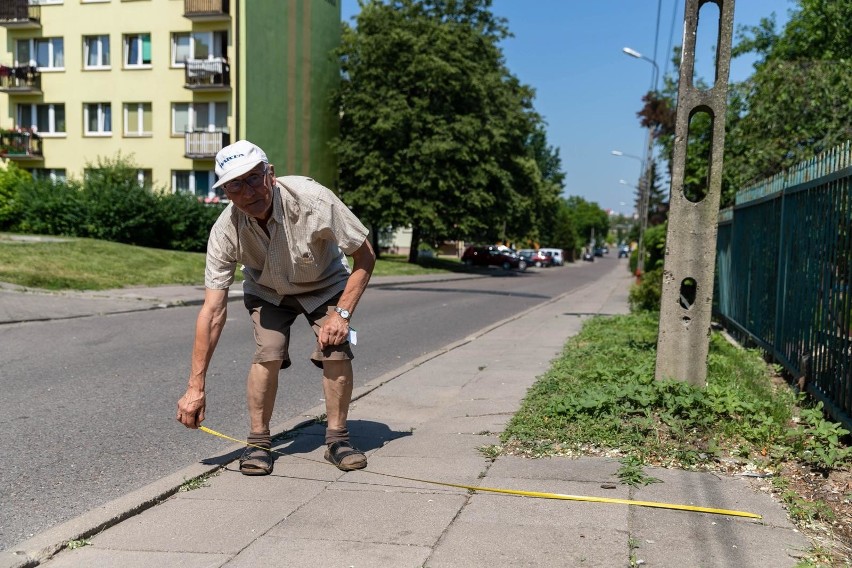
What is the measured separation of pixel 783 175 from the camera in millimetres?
8359

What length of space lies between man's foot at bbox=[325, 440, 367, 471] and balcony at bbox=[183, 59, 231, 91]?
34.8 m

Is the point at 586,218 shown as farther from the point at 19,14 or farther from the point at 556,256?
the point at 19,14

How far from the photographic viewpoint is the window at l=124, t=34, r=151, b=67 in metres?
38.8

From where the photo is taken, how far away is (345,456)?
4566mm

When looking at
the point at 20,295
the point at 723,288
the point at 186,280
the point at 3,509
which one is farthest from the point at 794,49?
the point at 3,509

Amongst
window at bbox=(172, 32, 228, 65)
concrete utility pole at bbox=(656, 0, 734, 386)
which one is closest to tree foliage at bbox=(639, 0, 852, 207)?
concrete utility pole at bbox=(656, 0, 734, 386)

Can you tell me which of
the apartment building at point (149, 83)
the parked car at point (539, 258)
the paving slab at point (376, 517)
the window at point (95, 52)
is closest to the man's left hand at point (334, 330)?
the paving slab at point (376, 517)

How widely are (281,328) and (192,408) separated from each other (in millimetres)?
686

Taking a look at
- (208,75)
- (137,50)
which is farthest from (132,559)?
(137,50)

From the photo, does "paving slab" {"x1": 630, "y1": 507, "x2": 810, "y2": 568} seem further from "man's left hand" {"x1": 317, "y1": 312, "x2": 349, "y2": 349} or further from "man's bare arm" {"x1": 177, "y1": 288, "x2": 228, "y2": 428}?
"man's bare arm" {"x1": 177, "y1": 288, "x2": 228, "y2": 428}

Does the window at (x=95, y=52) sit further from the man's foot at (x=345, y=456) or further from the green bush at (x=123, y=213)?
the man's foot at (x=345, y=456)

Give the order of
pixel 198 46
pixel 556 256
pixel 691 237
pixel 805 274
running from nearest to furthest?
pixel 691 237 < pixel 805 274 < pixel 198 46 < pixel 556 256

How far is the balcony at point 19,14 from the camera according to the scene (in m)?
39.2

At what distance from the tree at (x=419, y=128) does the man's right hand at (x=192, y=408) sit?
3676 cm
